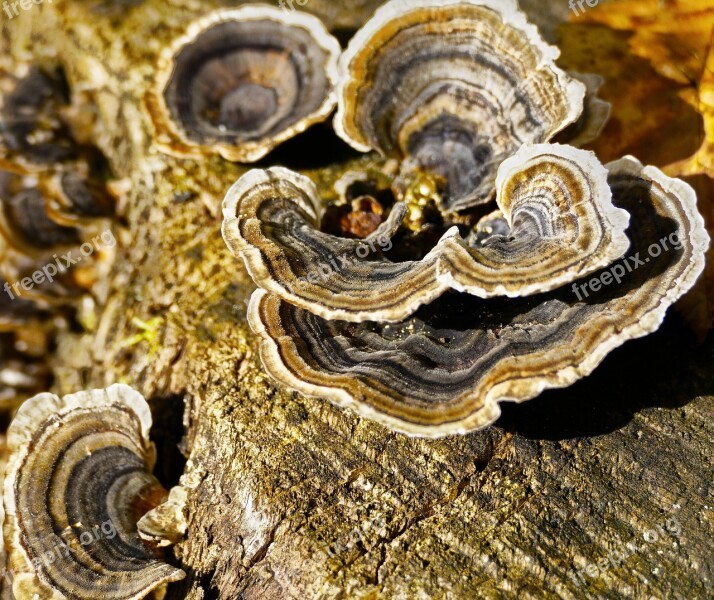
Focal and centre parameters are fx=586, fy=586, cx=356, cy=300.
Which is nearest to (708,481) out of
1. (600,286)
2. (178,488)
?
(600,286)

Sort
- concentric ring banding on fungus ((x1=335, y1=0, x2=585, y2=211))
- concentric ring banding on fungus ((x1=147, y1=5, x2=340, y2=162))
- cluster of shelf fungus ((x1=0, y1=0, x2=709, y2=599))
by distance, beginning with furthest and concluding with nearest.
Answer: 1. concentric ring banding on fungus ((x1=147, y1=5, x2=340, y2=162))
2. concentric ring banding on fungus ((x1=335, y1=0, x2=585, y2=211))
3. cluster of shelf fungus ((x1=0, y1=0, x2=709, y2=599))

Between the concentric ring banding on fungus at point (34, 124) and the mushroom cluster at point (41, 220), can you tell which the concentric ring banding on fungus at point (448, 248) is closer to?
the mushroom cluster at point (41, 220)

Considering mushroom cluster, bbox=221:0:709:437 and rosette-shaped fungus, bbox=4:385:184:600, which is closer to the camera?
mushroom cluster, bbox=221:0:709:437

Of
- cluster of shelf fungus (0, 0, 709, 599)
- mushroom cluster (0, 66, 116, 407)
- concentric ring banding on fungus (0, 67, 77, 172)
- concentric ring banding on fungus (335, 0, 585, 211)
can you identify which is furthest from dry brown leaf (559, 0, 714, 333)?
concentric ring banding on fungus (0, 67, 77, 172)

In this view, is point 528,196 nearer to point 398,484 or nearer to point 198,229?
point 398,484

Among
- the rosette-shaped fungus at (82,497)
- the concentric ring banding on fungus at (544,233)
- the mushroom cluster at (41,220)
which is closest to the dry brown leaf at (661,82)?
the concentric ring banding on fungus at (544,233)

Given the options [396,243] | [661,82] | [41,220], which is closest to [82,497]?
[396,243]

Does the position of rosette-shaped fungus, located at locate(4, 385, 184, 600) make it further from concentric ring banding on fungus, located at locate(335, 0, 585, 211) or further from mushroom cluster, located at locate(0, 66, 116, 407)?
concentric ring banding on fungus, located at locate(335, 0, 585, 211)
